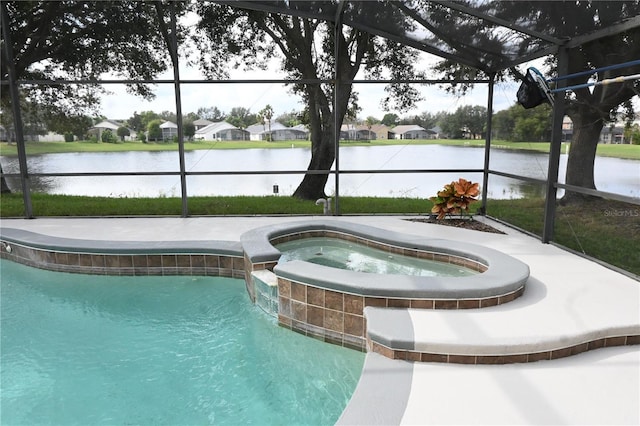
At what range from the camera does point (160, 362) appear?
2.90 meters

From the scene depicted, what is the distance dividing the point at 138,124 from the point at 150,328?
4.99 m

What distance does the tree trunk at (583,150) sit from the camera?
4.39 meters

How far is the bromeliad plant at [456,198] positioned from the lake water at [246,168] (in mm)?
1028

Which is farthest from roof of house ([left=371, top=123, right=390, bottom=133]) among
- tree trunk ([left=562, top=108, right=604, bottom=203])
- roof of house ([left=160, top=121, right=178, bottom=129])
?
roof of house ([left=160, top=121, right=178, bottom=129])

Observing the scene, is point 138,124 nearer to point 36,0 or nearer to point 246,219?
point 36,0

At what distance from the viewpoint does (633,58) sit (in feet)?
12.8

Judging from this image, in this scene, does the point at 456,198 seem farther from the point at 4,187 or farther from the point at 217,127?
the point at 4,187

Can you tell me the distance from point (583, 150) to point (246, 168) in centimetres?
495

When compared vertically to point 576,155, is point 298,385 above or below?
below

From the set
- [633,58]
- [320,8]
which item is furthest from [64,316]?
[633,58]

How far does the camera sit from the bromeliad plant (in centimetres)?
579

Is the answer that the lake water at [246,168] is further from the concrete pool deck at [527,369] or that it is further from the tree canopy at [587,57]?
the concrete pool deck at [527,369]

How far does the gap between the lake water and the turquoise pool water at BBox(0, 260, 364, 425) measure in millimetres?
3103

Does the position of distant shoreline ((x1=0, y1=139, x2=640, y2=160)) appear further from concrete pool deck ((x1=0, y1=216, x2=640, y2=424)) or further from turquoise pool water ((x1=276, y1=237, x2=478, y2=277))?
Answer: concrete pool deck ((x1=0, y1=216, x2=640, y2=424))
